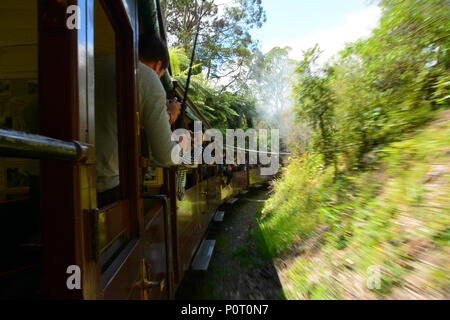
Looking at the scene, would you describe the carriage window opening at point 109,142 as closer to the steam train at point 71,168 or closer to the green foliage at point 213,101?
the steam train at point 71,168

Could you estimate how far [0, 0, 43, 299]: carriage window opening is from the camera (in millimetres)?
1249

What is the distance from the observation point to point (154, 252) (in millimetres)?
1907

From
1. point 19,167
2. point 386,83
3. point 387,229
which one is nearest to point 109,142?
point 19,167

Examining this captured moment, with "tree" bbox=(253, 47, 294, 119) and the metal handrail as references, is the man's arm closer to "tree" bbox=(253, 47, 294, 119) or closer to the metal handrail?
the metal handrail

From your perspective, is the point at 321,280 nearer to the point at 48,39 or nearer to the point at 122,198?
the point at 122,198

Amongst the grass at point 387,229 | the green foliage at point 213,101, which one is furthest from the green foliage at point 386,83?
the green foliage at point 213,101

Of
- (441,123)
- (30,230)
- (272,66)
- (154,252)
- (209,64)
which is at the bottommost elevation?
(154,252)

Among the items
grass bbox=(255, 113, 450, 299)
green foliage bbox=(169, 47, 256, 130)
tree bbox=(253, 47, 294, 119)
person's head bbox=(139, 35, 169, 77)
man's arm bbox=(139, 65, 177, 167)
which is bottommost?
grass bbox=(255, 113, 450, 299)

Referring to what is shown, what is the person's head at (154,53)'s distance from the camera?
6.51 feet

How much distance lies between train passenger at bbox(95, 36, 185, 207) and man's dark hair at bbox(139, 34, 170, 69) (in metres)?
0.37

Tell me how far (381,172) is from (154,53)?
271cm

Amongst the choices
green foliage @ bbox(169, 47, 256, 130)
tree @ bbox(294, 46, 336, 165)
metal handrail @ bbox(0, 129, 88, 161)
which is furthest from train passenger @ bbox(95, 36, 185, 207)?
green foliage @ bbox(169, 47, 256, 130)

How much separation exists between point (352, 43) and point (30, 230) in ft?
15.5
